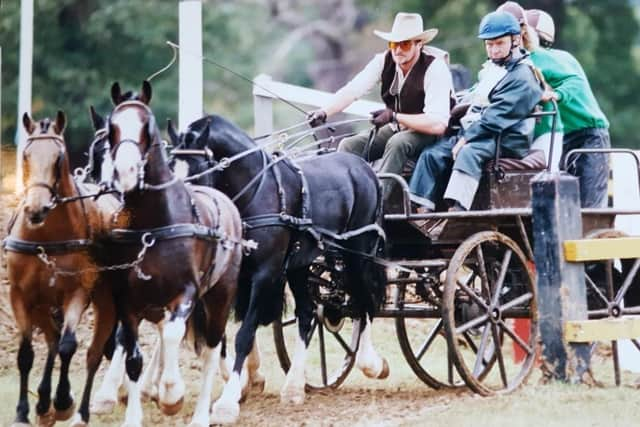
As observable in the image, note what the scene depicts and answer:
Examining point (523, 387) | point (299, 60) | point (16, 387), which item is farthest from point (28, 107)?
point (299, 60)

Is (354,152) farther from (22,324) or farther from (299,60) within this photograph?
(299,60)

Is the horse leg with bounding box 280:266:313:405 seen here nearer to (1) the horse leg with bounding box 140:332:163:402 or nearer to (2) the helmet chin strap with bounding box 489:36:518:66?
(1) the horse leg with bounding box 140:332:163:402

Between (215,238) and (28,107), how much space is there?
4419 millimetres

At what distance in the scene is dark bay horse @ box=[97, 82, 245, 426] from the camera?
10.0 metres

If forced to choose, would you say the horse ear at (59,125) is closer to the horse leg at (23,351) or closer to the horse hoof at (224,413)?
the horse leg at (23,351)

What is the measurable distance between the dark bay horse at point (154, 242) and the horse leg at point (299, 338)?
118 centimetres

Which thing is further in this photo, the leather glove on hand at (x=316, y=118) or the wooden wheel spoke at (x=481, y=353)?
the leather glove on hand at (x=316, y=118)

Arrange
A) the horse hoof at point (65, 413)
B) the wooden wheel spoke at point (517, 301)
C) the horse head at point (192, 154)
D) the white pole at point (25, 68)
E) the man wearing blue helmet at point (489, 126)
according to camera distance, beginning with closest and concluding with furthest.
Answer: the horse hoof at point (65, 413) → the horse head at point (192, 154) → the man wearing blue helmet at point (489, 126) → the wooden wheel spoke at point (517, 301) → the white pole at point (25, 68)

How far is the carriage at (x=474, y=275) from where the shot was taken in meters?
11.9

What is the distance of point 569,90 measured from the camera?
12719mm

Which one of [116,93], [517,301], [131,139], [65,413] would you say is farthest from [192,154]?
[517,301]

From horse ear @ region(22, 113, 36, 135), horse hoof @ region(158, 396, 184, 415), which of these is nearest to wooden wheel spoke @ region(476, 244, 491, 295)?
horse hoof @ region(158, 396, 184, 415)

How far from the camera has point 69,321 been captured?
1030 cm

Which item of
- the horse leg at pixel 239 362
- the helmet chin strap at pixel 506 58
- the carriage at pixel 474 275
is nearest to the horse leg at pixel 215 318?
the horse leg at pixel 239 362
